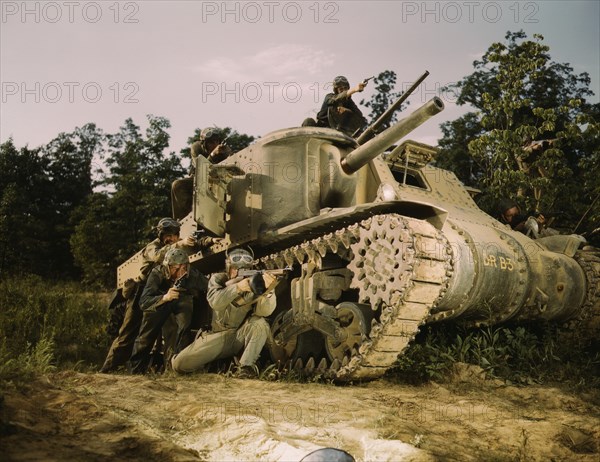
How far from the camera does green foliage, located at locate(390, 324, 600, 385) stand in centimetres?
599

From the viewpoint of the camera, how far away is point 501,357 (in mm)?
6574

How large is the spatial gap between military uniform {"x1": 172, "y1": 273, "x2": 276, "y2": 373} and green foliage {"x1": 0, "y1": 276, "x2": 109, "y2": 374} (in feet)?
11.8

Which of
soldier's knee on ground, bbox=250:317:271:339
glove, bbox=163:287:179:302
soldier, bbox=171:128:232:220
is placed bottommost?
soldier's knee on ground, bbox=250:317:271:339

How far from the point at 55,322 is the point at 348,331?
24.2ft

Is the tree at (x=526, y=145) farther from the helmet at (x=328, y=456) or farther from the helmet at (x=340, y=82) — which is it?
the helmet at (x=328, y=456)

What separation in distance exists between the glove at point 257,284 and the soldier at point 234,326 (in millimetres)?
125

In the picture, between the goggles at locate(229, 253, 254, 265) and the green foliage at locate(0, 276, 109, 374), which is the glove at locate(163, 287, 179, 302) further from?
the green foliage at locate(0, 276, 109, 374)

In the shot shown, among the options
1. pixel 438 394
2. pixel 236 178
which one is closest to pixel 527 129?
pixel 236 178

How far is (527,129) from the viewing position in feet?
34.7

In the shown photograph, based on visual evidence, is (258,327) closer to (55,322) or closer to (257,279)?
(257,279)

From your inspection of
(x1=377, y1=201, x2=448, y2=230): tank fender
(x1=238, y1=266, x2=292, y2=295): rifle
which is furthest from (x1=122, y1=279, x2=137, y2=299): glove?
(x1=377, y1=201, x2=448, y2=230): tank fender

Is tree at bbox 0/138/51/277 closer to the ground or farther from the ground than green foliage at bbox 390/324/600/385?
farther from the ground

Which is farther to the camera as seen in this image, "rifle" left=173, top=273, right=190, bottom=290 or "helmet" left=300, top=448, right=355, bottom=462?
"rifle" left=173, top=273, right=190, bottom=290

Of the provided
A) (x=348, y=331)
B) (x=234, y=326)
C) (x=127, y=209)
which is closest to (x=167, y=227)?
(x=234, y=326)
